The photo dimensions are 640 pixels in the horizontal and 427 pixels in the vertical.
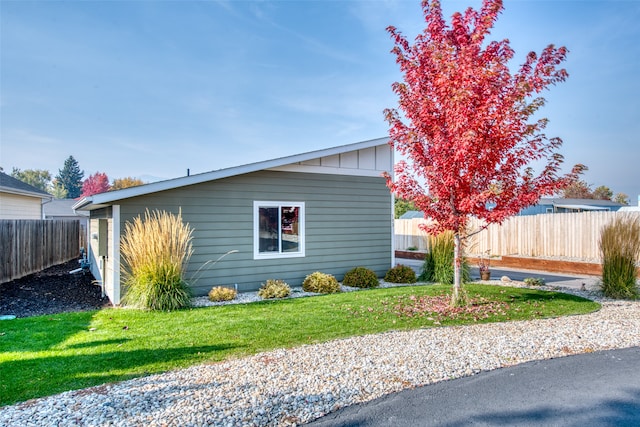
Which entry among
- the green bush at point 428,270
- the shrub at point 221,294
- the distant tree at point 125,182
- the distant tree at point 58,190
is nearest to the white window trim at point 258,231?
the shrub at point 221,294

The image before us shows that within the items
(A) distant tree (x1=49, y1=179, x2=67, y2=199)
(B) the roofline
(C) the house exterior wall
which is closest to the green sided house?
(B) the roofline

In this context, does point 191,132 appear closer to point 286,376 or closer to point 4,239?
point 4,239

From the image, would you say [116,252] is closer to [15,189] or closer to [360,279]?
[360,279]

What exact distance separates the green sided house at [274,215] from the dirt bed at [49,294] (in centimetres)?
52

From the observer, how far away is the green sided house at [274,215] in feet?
25.1

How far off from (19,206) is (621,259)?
20.2 m

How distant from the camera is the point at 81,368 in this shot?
375 centimetres

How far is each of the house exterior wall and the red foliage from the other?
50.1 ft

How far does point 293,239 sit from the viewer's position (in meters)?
9.00

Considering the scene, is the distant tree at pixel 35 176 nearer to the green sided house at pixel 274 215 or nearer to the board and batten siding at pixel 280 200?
the green sided house at pixel 274 215

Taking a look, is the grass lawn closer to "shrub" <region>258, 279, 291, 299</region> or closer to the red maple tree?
"shrub" <region>258, 279, 291, 299</region>

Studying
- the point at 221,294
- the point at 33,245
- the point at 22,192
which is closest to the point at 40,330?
the point at 221,294

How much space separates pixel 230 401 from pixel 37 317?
523cm

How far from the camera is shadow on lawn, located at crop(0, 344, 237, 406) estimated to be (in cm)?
326
